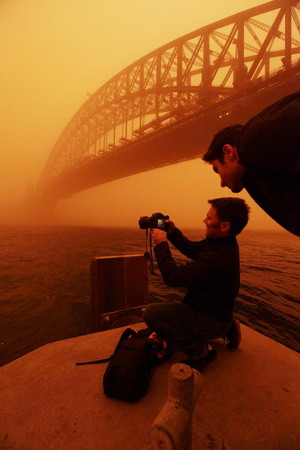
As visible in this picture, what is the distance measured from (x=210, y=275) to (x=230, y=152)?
0.89 metres

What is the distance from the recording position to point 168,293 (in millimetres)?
6488

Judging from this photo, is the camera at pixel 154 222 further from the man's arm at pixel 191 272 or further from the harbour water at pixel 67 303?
the harbour water at pixel 67 303

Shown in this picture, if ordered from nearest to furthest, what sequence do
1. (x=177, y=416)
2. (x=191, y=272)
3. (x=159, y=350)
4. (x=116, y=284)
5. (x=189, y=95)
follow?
(x=177, y=416)
(x=191, y=272)
(x=159, y=350)
(x=116, y=284)
(x=189, y=95)

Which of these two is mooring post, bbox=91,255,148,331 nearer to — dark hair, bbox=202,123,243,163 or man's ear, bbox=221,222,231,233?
man's ear, bbox=221,222,231,233

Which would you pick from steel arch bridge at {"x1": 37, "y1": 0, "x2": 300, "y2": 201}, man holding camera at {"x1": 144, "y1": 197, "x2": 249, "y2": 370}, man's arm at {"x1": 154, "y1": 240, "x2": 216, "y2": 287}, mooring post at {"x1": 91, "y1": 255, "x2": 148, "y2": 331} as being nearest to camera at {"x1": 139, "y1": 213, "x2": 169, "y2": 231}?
man holding camera at {"x1": 144, "y1": 197, "x2": 249, "y2": 370}

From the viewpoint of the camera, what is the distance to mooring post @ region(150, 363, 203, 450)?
75 centimetres

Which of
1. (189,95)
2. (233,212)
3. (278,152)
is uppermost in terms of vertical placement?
(189,95)

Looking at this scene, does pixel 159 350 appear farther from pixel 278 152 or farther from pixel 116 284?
pixel 278 152

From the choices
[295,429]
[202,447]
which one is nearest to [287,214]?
[202,447]

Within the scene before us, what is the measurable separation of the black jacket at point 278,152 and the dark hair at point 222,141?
410 mm

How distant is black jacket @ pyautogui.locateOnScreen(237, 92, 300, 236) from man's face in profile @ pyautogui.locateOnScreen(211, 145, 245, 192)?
1.07ft

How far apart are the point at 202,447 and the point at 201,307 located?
Answer: 3.10ft

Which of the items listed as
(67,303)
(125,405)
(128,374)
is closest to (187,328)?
(128,374)

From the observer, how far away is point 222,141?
136 cm
